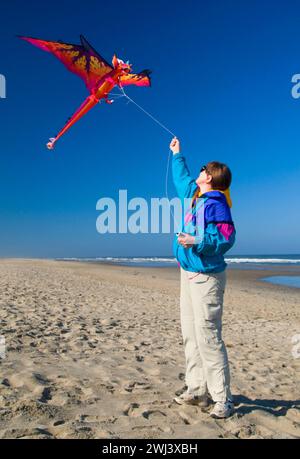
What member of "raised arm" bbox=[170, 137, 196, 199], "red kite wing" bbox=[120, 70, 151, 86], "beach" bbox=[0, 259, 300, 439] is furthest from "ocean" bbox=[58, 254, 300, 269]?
"raised arm" bbox=[170, 137, 196, 199]

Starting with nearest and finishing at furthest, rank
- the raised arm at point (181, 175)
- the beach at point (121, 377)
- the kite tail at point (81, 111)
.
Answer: the beach at point (121, 377) < the raised arm at point (181, 175) < the kite tail at point (81, 111)

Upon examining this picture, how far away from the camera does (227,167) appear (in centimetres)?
350

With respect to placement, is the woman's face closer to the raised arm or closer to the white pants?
the raised arm

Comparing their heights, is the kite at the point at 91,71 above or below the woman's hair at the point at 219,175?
above

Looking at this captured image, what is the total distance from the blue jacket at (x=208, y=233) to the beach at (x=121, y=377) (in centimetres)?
127

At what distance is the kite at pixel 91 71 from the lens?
5.98 metres

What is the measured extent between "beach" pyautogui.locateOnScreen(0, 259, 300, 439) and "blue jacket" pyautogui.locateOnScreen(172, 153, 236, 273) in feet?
4.17

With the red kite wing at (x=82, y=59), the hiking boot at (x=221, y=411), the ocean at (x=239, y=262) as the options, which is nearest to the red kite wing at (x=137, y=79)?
the red kite wing at (x=82, y=59)

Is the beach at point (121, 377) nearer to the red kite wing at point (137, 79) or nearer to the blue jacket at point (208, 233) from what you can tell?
the blue jacket at point (208, 233)

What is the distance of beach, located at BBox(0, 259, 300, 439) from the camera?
3119 mm
